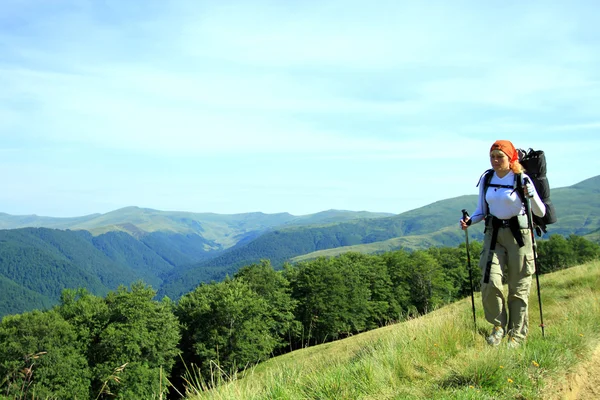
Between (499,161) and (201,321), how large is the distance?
48.2 metres

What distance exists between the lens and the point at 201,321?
50.0m

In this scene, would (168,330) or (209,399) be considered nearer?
(209,399)

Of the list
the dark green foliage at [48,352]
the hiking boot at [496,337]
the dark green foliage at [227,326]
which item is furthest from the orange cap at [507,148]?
the dark green foliage at [227,326]

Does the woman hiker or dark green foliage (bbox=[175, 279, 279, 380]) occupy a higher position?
the woman hiker

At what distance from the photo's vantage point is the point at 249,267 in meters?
63.0

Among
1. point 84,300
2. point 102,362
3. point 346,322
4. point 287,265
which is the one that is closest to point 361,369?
point 102,362

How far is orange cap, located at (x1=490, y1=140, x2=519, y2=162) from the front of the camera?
667 centimetres

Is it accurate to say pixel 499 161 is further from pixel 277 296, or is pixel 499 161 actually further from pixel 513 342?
pixel 277 296

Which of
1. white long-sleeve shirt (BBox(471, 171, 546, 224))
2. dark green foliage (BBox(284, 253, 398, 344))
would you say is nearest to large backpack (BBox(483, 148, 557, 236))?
white long-sleeve shirt (BBox(471, 171, 546, 224))

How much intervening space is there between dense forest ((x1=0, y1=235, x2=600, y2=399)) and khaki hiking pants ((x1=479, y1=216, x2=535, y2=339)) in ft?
55.6

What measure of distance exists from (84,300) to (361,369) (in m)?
51.8

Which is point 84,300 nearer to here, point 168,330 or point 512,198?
point 168,330

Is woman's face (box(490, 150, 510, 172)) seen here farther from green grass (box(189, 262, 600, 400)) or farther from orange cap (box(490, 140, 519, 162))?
green grass (box(189, 262, 600, 400))

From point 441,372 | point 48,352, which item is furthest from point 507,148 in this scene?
point 48,352
